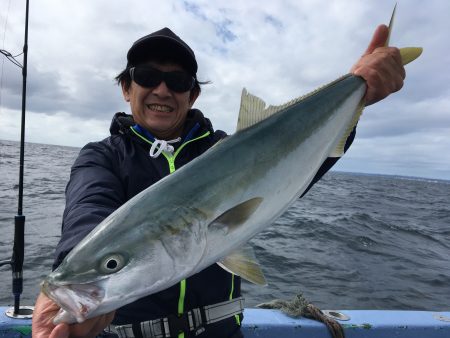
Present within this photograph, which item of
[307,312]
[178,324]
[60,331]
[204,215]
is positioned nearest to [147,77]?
[204,215]

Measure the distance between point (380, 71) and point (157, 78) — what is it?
1710 millimetres

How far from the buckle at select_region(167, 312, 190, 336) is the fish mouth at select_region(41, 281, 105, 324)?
119 cm

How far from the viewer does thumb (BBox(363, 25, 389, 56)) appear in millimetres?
2871

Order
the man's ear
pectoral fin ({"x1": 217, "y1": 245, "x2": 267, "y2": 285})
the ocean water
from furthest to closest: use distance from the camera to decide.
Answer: the ocean water, the man's ear, pectoral fin ({"x1": 217, "y1": 245, "x2": 267, "y2": 285})

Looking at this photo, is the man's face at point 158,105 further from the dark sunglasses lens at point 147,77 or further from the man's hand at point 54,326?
the man's hand at point 54,326

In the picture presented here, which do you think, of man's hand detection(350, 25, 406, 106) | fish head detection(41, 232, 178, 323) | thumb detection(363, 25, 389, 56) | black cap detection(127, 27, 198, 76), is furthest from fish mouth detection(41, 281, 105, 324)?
thumb detection(363, 25, 389, 56)

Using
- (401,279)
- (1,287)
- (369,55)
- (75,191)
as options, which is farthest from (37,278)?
(401,279)

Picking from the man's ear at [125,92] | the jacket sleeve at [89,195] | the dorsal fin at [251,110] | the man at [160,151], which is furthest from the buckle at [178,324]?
the man's ear at [125,92]

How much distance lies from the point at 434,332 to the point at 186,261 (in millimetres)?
4333

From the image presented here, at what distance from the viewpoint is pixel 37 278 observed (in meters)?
8.53

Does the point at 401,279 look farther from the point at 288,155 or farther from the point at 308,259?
the point at 288,155

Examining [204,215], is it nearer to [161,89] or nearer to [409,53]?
[161,89]

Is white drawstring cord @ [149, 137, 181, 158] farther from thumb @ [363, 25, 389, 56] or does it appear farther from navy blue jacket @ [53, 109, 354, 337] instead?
thumb @ [363, 25, 389, 56]

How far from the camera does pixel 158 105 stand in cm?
314
